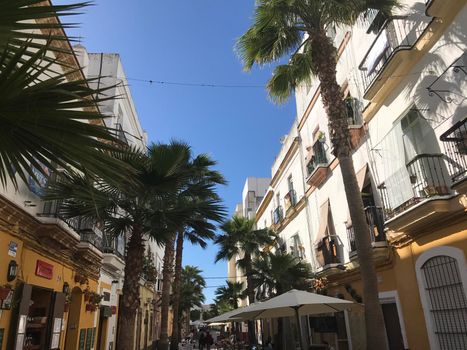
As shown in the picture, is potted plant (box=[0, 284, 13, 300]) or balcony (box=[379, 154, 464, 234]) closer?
potted plant (box=[0, 284, 13, 300])

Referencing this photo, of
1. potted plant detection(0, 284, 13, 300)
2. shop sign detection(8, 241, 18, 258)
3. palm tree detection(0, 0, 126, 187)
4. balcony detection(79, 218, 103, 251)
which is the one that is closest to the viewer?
palm tree detection(0, 0, 126, 187)

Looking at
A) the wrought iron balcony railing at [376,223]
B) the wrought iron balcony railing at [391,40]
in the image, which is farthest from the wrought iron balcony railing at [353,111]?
the wrought iron balcony railing at [376,223]

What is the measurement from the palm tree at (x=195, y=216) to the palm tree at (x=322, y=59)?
410cm

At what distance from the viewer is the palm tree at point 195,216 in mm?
13797

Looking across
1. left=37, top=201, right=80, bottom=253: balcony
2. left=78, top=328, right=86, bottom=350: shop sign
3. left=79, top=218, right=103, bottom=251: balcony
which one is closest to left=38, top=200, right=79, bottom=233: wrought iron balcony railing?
left=37, top=201, right=80, bottom=253: balcony

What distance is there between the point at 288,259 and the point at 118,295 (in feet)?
27.6

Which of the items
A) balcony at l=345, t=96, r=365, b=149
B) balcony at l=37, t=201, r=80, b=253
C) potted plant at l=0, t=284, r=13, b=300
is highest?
balcony at l=345, t=96, r=365, b=149

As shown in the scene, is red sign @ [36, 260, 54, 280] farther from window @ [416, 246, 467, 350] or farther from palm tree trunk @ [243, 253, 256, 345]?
palm tree trunk @ [243, 253, 256, 345]

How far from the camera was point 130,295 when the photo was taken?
10398mm

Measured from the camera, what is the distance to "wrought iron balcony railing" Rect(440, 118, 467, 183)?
26.9 feet

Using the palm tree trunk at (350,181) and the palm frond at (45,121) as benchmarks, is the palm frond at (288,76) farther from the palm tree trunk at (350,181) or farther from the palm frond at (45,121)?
the palm frond at (45,121)

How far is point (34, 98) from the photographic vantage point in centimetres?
278

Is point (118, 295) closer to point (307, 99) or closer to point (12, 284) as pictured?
point (12, 284)

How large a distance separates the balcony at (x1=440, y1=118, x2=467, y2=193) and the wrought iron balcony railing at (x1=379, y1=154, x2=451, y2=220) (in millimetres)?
216
